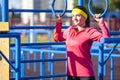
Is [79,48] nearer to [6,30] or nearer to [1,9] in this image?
[6,30]

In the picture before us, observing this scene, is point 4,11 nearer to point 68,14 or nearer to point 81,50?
point 81,50

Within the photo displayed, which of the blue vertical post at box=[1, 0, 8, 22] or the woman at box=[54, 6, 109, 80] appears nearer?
the woman at box=[54, 6, 109, 80]

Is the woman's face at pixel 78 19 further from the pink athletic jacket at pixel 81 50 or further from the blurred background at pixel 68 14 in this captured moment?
the blurred background at pixel 68 14

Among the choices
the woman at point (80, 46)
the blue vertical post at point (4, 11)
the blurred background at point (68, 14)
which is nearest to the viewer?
the woman at point (80, 46)

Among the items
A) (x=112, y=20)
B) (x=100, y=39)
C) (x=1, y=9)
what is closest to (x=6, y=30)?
(x=100, y=39)

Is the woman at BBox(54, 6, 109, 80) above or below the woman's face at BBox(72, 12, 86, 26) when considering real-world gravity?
below

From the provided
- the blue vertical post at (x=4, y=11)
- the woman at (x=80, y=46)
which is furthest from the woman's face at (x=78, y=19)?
the blue vertical post at (x=4, y=11)

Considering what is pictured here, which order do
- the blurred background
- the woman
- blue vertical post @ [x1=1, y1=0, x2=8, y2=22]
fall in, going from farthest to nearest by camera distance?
1. the blurred background
2. blue vertical post @ [x1=1, y1=0, x2=8, y2=22]
3. the woman

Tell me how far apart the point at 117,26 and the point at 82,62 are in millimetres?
26081

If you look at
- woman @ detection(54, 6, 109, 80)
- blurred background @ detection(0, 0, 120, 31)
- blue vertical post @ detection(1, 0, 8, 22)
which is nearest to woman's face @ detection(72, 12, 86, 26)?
woman @ detection(54, 6, 109, 80)

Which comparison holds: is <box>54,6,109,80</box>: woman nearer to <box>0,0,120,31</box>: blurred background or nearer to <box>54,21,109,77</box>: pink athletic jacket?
<box>54,21,109,77</box>: pink athletic jacket

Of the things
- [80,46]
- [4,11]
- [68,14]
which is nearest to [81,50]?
[80,46]

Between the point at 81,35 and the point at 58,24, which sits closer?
the point at 81,35

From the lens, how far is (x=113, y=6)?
4062 cm
